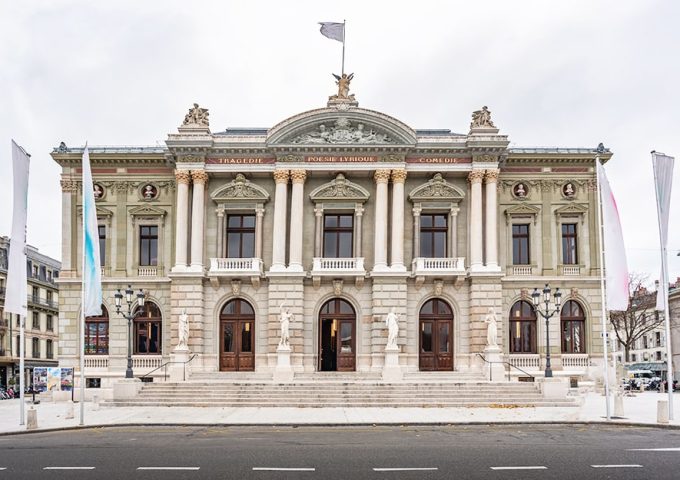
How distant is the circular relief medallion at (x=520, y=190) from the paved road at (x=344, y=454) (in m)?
19.2

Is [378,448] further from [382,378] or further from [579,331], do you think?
[579,331]

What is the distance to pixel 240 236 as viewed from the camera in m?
39.6

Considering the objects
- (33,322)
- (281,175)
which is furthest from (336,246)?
(33,322)

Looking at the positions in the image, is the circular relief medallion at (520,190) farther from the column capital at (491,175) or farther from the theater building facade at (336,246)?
the column capital at (491,175)

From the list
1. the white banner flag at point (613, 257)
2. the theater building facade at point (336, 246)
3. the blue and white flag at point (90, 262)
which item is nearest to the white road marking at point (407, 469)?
the white banner flag at point (613, 257)

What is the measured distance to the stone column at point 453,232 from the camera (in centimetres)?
3888

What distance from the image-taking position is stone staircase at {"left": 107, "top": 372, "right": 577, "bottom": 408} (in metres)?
30.8

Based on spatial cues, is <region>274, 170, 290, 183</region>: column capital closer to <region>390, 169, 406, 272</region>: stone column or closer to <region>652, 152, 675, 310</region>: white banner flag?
<region>390, 169, 406, 272</region>: stone column

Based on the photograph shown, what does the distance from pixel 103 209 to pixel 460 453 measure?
92.8 ft

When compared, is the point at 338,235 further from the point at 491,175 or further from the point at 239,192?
the point at 491,175

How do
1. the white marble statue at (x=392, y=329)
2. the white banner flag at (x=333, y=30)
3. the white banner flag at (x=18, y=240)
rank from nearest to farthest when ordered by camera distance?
the white banner flag at (x=18, y=240) < the white marble statue at (x=392, y=329) < the white banner flag at (x=333, y=30)

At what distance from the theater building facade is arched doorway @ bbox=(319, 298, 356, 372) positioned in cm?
8

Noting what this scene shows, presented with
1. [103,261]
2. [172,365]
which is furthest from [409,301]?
[103,261]

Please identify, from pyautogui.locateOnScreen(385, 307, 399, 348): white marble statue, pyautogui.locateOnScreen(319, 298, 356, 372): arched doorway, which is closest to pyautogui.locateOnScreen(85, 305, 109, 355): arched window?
pyautogui.locateOnScreen(319, 298, 356, 372): arched doorway
